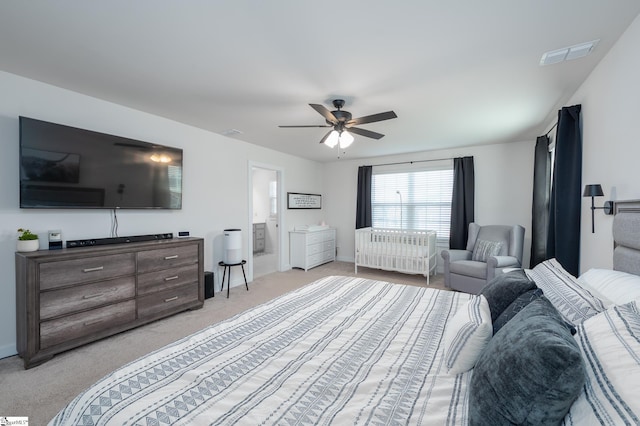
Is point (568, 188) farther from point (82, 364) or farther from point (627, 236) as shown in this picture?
point (82, 364)

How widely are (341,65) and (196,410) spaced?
2298 millimetres

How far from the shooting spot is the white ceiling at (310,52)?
1561 mm

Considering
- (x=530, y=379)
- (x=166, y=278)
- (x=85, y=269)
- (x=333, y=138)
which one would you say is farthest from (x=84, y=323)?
(x=530, y=379)

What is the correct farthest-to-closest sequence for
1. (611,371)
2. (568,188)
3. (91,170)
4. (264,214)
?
(264,214)
(91,170)
(568,188)
(611,371)

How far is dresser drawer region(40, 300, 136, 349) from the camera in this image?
2.18 m

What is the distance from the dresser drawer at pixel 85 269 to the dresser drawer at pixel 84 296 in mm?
57

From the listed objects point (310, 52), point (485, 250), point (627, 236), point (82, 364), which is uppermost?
point (310, 52)

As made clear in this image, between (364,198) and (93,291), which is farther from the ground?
(364,198)

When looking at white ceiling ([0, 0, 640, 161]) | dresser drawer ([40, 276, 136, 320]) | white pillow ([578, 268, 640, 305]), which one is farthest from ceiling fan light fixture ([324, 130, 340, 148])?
dresser drawer ([40, 276, 136, 320])

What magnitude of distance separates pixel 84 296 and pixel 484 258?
4.85 metres

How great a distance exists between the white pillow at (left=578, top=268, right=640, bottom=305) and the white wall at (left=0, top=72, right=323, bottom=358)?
13.0ft

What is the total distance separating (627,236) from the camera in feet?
5.26

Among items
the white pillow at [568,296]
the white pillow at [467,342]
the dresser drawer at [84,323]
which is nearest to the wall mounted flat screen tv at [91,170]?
the dresser drawer at [84,323]

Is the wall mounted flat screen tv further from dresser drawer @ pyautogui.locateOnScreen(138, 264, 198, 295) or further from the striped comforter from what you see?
the striped comforter
